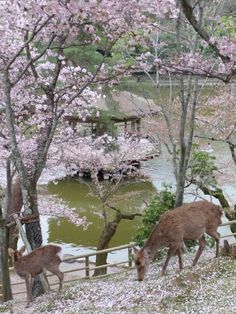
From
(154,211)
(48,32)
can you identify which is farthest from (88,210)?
(48,32)

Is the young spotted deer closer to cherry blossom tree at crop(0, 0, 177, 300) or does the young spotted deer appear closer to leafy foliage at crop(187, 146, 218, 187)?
cherry blossom tree at crop(0, 0, 177, 300)

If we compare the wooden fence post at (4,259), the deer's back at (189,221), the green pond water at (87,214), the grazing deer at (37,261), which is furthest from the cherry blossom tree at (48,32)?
the green pond water at (87,214)

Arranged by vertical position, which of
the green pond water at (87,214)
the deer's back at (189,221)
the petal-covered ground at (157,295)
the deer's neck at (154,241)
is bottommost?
the green pond water at (87,214)

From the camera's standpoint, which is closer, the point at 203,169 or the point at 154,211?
the point at 154,211

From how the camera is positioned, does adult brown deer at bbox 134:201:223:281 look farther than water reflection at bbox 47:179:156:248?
No

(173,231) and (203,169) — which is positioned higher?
(203,169)

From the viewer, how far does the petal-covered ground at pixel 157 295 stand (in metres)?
7.81

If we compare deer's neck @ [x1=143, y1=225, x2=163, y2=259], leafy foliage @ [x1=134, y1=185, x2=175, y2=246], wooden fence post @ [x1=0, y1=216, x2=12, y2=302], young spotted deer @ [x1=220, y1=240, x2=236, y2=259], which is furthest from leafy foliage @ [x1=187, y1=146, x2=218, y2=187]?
deer's neck @ [x1=143, y1=225, x2=163, y2=259]

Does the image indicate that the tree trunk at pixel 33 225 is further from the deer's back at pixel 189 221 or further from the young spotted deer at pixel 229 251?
the young spotted deer at pixel 229 251

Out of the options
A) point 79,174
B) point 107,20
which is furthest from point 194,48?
point 79,174

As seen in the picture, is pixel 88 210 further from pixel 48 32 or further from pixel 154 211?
pixel 48 32

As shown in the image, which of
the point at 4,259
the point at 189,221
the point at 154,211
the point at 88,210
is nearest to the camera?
the point at 189,221

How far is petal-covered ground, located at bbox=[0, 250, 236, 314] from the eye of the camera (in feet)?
25.6

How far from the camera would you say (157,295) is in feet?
26.8
